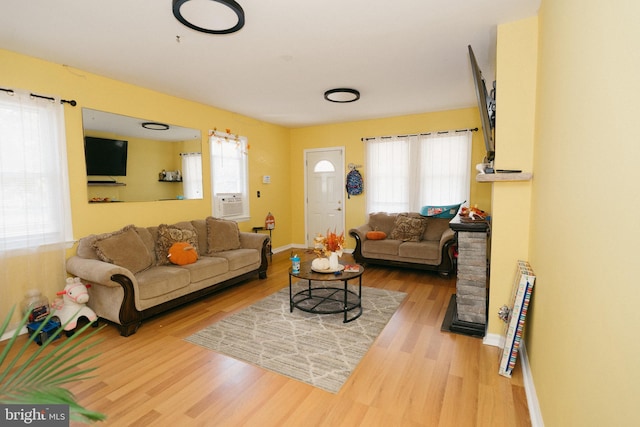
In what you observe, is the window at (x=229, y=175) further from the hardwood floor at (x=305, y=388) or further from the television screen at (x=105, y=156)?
the hardwood floor at (x=305, y=388)

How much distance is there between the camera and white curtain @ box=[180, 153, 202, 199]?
14.5 feet

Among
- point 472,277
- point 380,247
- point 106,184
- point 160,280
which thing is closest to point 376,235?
point 380,247

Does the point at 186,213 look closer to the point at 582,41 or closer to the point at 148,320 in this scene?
the point at 148,320

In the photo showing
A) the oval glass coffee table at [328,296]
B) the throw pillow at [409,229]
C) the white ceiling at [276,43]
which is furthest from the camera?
the throw pillow at [409,229]

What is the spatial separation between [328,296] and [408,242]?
5.62ft

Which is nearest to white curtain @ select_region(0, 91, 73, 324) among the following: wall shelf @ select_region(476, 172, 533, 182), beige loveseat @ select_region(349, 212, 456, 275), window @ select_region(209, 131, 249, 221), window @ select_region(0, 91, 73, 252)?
window @ select_region(0, 91, 73, 252)

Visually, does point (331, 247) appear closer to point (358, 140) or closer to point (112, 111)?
point (112, 111)

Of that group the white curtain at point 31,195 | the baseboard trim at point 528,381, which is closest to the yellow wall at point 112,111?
the white curtain at point 31,195

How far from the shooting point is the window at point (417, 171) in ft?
16.5

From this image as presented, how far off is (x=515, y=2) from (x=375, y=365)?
2783mm

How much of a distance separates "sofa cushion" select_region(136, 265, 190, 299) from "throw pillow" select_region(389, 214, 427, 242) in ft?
10.3

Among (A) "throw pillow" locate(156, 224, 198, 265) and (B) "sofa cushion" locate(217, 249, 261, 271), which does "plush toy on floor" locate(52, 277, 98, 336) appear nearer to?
(A) "throw pillow" locate(156, 224, 198, 265)

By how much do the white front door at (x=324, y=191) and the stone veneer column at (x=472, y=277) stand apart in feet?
11.6
